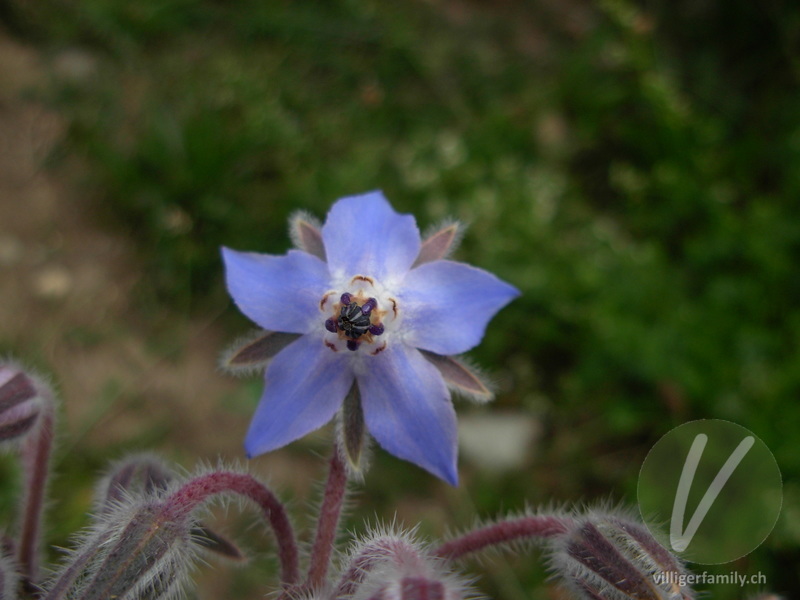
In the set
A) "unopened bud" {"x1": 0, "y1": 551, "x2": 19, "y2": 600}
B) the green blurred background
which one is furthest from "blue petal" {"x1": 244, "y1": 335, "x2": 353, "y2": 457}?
the green blurred background

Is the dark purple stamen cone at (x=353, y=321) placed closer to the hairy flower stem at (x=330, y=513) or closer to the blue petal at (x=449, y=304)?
the blue petal at (x=449, y=304)

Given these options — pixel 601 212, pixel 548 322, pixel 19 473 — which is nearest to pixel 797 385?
pixel 548 322

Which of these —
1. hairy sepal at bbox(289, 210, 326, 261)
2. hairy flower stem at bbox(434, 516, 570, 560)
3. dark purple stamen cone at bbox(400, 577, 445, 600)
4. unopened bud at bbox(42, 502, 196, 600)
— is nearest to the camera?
dark purple stamen cone at bbox(400, 577, 445, 600)

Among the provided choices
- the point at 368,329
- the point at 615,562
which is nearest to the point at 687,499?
the point at 615,562

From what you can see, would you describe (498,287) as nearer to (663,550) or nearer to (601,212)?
(663,550)

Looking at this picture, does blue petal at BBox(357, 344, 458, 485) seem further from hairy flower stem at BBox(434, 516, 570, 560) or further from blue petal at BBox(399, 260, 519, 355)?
hairy flower stem at BBox(434, 516, 570, 560)

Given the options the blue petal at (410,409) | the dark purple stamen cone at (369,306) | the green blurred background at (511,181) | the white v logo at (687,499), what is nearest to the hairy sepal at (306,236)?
the dark purple stamen cone at (369,306)

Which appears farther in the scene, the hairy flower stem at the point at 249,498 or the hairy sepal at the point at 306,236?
the hairy sepal at the point at 306,236
